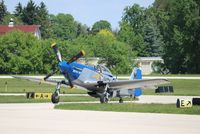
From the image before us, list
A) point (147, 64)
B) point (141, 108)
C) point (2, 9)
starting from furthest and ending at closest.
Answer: point (2, 9) → point (147, 64) → point (141, 108)

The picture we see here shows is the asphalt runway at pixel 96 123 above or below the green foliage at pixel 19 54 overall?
below

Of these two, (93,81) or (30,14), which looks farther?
(30,14)

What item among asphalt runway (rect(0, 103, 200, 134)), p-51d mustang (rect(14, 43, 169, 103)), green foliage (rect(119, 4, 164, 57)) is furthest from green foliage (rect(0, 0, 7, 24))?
asphalt runway (rect(0, 103, 200, 134))

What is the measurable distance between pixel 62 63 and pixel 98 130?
17.5 metres

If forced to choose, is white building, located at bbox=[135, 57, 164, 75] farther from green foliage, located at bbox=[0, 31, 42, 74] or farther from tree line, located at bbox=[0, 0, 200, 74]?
green foliage, located at bbox=[0, 31, 42, 74]

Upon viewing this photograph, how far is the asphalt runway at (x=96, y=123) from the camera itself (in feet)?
61.2

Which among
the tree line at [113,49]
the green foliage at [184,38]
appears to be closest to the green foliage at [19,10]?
the tree line at [113,49]

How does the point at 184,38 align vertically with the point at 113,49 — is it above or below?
above

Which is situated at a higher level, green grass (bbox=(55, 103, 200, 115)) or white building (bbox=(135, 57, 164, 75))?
white building (bbox=(135, 57, 164, 75))

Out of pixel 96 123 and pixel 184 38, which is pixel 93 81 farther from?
pixel 184 38

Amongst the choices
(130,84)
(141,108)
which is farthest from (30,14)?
(141,108)

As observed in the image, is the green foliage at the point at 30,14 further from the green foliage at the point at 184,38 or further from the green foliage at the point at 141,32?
the green foliage at the point at 184,38

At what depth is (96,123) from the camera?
2122 centimetres

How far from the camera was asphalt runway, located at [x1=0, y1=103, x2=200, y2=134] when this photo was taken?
61.2 ft
